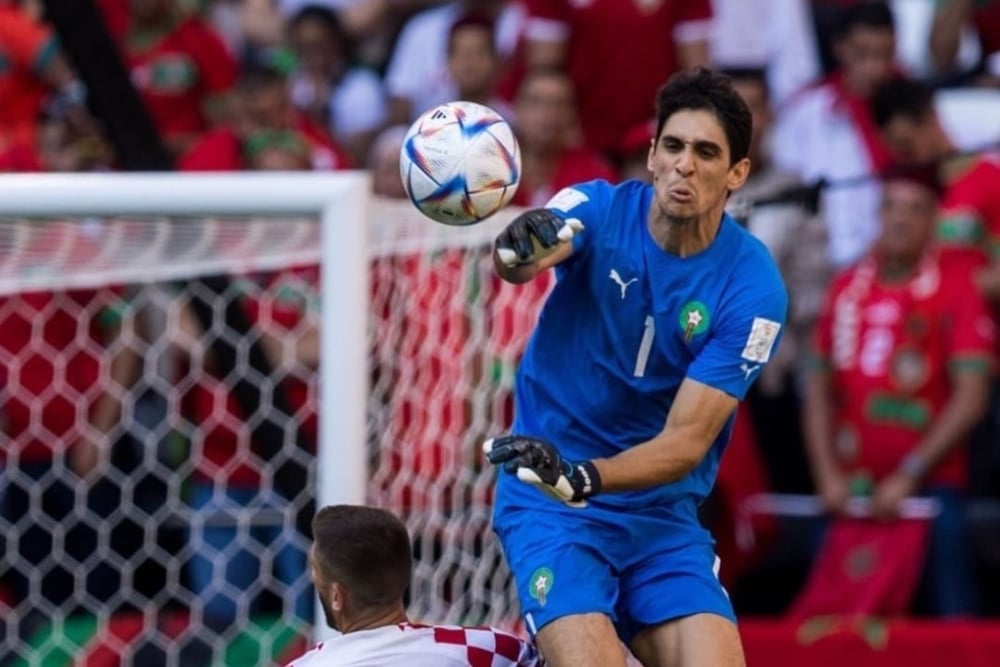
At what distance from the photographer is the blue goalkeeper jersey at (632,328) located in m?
4.63

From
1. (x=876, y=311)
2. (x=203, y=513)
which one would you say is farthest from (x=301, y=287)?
(x=876, y=311)

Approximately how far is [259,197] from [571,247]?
1335 mm

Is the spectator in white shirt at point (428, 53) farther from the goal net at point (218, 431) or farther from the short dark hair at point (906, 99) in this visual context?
the goal net at point (218, 431)

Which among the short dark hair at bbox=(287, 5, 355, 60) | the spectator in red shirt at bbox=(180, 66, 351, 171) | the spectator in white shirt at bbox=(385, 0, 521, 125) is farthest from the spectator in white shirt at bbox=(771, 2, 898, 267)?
the short dark hair at bbox=(287, 5, 355, 60)

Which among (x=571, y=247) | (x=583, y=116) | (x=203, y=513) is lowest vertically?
(x=203, y=513)

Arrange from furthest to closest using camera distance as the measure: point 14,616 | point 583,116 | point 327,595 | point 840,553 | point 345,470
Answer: point 583,116 < point 840,553 < point 14,616 < point 345,470 < point 327,595

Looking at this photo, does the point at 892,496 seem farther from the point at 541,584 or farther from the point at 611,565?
the point at 541,584

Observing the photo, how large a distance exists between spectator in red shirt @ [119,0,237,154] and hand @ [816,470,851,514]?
316 cm

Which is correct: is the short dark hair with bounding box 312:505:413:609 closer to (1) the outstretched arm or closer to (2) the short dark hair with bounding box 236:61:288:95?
(1) the outstretched arm

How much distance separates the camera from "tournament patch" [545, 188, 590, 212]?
4.62 meters

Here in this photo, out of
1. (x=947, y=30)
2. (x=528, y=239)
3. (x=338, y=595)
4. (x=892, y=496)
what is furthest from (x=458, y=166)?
(x=947, y=30)

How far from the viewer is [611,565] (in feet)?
15.2

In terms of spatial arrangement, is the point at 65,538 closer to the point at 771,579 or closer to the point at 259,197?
the point at 259,197

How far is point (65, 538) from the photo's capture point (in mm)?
7074
